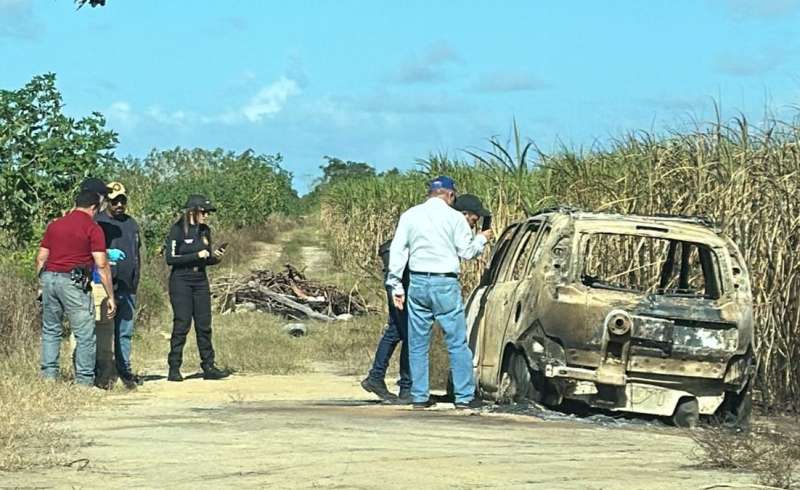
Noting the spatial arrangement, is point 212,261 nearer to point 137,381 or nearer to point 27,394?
point 137,381

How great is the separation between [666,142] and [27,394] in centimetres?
649

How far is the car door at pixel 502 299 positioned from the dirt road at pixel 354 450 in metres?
0.52

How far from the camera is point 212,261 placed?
14.6 m

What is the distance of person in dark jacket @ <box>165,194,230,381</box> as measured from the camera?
14.5m

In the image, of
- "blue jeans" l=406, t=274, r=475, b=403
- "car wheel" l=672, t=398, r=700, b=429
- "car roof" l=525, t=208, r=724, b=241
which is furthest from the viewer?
"blue jeans" l=406, t=274, r=475, b=403

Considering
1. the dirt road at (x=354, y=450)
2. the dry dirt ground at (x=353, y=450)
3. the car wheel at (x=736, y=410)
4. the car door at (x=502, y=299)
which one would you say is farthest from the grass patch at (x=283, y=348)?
the car wheel at (x=736, y=410)

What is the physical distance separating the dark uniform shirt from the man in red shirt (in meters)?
0.79

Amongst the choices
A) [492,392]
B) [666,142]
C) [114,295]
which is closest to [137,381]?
[114,295]

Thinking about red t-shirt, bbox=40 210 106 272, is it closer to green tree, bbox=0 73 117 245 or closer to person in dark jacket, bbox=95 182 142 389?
person in dark jacket, bbox=95 182 142 389

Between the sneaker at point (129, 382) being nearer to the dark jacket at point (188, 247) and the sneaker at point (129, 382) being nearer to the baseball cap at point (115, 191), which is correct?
the dark jacket at point (188, 247)

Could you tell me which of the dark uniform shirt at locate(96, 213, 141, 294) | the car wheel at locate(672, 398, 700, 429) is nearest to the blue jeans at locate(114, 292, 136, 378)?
the dark uniform shirt at locate(96, 213, 141, 294)

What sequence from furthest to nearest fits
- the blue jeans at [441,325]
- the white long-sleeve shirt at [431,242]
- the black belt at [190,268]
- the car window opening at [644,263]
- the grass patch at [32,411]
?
the black belt at [190,268] < the car window opening at [644,263] < the white long-sleeve shirt at [431,242] < the blue jeans at [441,325] < the grass patch at [32,411]

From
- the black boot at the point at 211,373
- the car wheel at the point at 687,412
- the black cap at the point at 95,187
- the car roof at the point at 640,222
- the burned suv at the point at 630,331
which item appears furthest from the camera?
the black boot at the point at 211,373

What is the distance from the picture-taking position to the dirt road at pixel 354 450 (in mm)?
7734
